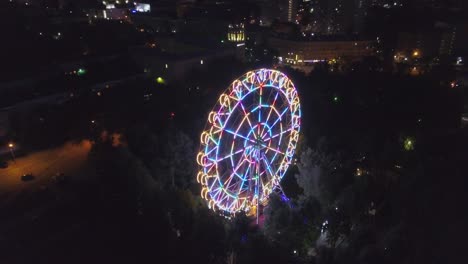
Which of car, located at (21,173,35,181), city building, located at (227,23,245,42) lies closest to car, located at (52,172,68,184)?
car, located at (21,173,35,181)

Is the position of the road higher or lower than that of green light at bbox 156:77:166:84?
lower

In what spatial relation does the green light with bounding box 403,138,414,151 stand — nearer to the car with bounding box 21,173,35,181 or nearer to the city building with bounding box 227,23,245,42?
the car with bounding box 21,173,35,181

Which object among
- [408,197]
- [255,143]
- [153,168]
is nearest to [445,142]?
[408,197]

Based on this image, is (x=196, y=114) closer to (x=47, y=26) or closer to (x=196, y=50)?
(x=196, y=50)

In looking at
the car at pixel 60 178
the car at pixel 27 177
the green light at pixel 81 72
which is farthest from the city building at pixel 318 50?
the car at pixel 27 177

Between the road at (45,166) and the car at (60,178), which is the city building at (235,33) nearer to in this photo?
the road at (45,166)
